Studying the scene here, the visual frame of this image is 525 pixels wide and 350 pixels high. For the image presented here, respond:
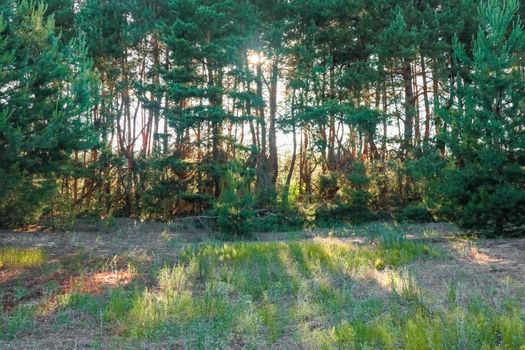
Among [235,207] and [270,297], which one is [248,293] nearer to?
[270,297]

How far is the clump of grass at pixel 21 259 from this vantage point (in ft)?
26.4

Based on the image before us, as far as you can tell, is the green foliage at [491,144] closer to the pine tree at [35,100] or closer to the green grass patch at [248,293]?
the green grass patch at [248,293]

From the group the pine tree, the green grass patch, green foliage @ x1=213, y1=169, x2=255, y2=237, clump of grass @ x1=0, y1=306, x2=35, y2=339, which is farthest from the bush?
clump of grass @ x1=0, y1=306, x2=35, y2=339

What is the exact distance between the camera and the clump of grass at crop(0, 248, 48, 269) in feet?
26.4


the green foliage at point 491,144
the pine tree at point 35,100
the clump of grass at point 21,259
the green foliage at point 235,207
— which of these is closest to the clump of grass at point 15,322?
the pine tree at point 35,100

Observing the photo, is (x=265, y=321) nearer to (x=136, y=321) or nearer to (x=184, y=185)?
(x=136, y=321)

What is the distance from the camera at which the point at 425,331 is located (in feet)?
13.0

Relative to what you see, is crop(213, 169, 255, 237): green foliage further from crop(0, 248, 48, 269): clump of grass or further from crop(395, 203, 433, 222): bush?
crop(395, 203, 433, 222): bush

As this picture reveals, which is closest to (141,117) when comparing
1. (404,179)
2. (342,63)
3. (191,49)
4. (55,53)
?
(191,49)

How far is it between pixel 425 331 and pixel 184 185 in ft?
45.6

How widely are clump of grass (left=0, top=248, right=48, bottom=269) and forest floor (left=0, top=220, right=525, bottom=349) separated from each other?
0.11 ft

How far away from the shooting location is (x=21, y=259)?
26.9ft

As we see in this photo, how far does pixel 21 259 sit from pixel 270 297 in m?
4.82

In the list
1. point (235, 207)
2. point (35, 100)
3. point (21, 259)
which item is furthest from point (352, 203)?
point (35, 100)
